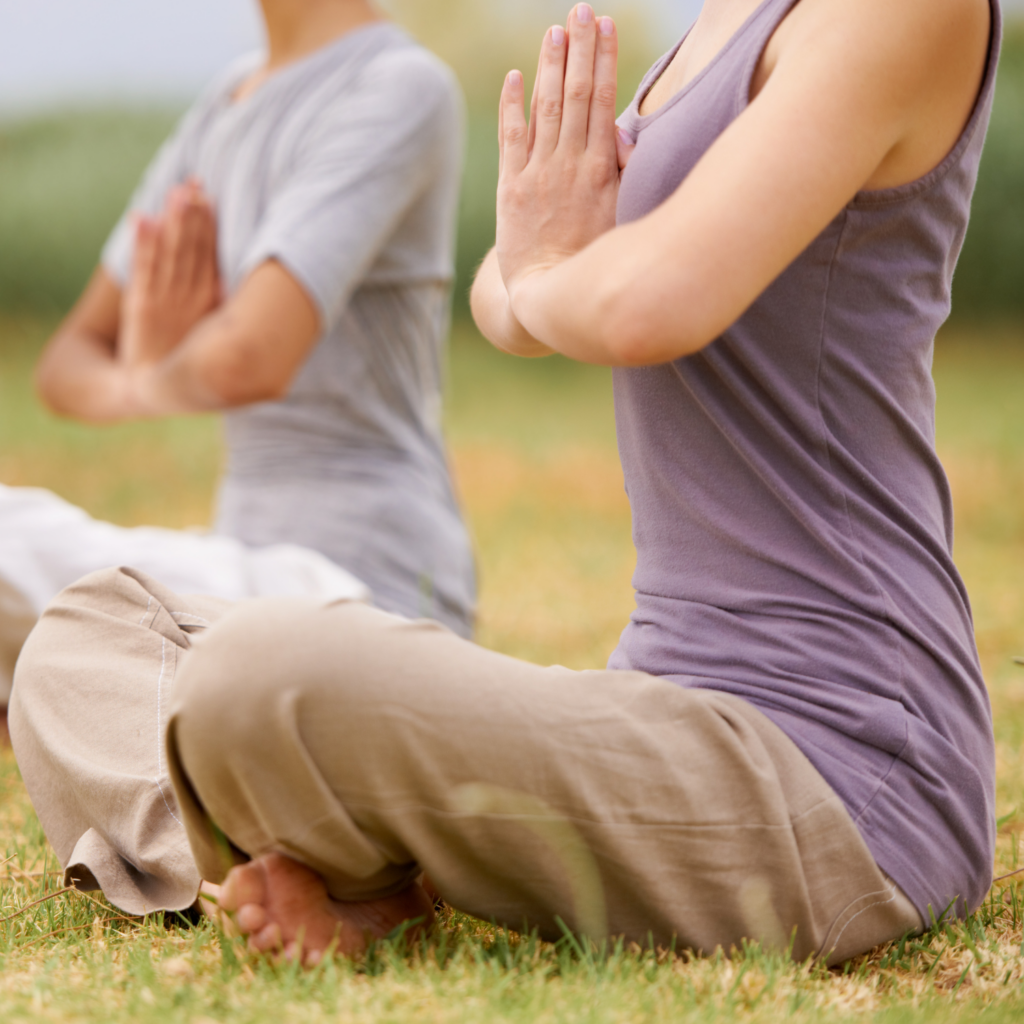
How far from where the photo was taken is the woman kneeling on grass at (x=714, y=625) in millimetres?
1127

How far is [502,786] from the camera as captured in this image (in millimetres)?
1129

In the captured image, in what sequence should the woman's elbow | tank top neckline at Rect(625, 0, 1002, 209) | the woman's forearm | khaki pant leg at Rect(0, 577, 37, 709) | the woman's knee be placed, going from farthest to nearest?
1. the woman's elbow
2. khaki pant leg at Rect(0, 577, 37, 709)
3. the woman's forearm
4. tank top neckline at Rect(625, 0, 1002, 209)
5. the woman's knee

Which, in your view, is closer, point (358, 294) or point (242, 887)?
point (242, 887)

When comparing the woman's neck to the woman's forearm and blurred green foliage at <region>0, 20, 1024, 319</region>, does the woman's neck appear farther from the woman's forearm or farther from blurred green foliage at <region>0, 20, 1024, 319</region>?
blurred green foliage at <region>0, 20, 1024, 319</region>

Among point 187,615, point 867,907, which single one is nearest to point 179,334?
point 187,615

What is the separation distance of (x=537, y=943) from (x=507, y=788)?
0.65 feet

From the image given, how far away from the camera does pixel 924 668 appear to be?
1301 millimetres

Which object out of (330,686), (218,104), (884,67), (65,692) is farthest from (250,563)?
(884,67)

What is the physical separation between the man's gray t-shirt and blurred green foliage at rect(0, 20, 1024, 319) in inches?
245

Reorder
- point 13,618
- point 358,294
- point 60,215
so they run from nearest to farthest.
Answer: point 13,618 < point 358,294 < point 60,215

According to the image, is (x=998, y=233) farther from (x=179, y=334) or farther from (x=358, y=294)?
(x=179, y=334)

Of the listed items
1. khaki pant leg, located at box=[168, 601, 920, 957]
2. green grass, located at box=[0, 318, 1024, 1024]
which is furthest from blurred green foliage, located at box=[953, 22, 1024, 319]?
khaki pant leg, located at box=[168, 601, 920, 957]

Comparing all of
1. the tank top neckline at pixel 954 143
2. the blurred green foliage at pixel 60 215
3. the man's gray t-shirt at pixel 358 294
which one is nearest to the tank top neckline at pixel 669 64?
the tank top neckline at pixel 954 143

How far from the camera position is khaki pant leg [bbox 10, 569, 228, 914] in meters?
1.43
